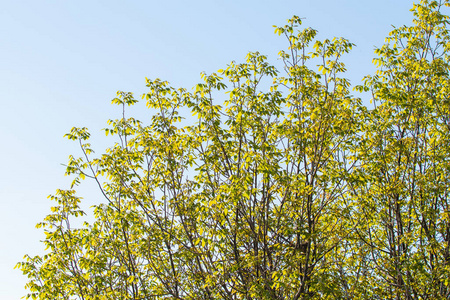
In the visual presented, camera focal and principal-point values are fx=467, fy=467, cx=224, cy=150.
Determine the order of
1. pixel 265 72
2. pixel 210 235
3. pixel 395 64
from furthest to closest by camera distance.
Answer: pixel 395 64, pixel 265 72, pixel 210 235

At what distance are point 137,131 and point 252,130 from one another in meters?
3.20

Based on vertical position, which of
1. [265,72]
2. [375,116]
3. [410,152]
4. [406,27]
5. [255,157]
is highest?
[406,27]

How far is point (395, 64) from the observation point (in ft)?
48.4

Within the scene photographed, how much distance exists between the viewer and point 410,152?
13.4 m

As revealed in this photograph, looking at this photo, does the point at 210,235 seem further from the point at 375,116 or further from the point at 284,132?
the point at 375,116

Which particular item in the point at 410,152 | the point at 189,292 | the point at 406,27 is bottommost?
the point at 189,292

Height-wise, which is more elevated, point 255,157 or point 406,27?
point 406,27

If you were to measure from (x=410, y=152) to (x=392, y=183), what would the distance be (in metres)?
1.06

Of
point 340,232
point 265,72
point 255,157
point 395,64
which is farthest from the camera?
point 395,64

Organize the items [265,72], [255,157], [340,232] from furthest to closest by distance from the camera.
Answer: [265,72] → [340,232] → [255,157]

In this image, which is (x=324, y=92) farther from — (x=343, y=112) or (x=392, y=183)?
(x=392, y=183)

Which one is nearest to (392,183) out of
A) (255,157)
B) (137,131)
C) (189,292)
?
(255,157)

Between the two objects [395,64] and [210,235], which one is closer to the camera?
[210,235]

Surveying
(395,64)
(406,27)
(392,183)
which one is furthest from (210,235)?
(406,27)
